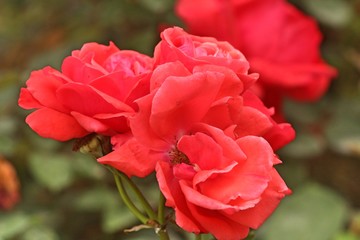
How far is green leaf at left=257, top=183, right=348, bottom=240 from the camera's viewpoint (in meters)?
1.34

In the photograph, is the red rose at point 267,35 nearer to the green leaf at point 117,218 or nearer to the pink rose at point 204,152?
the green leaf at point 117,218

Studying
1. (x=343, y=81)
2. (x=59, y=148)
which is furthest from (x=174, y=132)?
(x=343, y=81)

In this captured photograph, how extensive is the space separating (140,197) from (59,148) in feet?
2.93

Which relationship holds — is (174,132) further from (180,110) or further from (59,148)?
(59,148)

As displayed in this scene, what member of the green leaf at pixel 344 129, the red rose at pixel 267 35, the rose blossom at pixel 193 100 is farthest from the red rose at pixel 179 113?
the green leaf at pixel 344 129

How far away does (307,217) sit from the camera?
1.40m

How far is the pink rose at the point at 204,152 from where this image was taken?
0.61m

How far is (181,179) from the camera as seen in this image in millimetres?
628

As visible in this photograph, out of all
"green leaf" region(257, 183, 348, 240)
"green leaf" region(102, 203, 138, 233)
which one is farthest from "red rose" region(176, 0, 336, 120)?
"green leaf" region(102, 203, 138, 233)

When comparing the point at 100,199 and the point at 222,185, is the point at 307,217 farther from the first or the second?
the point at 222,185

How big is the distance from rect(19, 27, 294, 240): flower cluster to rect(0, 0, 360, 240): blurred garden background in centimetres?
46

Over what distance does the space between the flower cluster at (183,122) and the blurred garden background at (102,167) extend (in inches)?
18.2

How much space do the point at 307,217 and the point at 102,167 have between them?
1.26ft

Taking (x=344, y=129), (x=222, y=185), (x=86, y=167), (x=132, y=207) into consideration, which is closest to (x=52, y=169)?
(x=86, y=167)
